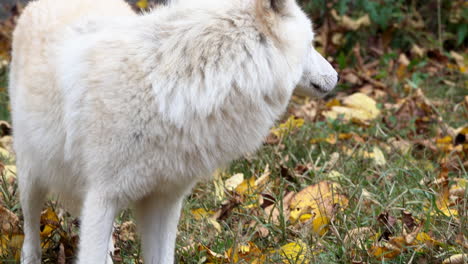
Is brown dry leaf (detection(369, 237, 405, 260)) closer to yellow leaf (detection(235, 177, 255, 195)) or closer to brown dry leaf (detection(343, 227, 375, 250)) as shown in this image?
brown dry leaf (detection(343, 227, 375, 250))

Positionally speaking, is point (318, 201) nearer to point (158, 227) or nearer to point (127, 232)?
point (158, 227)

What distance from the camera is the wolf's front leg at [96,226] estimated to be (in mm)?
2811

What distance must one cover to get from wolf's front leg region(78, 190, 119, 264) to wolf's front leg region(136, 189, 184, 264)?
0.38 metres

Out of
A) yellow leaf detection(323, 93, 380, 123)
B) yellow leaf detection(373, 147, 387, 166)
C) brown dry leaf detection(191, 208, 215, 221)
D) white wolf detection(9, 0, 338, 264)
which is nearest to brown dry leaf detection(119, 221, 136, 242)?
brown dry leaf detection(191, 208, 215, 221)

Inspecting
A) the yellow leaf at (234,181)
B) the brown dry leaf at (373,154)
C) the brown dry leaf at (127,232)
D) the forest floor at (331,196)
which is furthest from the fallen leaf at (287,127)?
the brown dry leaf at (127,232)

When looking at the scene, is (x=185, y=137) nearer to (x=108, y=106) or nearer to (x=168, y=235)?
(x=108, y=106)

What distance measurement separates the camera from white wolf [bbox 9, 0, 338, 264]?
2.72 m

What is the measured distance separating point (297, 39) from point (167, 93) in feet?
1.94

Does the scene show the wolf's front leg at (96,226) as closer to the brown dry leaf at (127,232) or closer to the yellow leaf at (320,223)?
the brown dry leaf at (127,232)

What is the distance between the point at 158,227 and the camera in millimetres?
3271

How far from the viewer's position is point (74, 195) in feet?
10.8

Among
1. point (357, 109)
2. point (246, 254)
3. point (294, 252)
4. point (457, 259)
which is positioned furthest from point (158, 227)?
point (357, 109)

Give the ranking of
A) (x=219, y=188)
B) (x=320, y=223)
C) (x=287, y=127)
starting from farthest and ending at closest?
(x=287, y=127) < (x=219, y=188) < (x=320, y=223)

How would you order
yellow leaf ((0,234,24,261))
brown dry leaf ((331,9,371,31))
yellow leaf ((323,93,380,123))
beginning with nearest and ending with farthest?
1. yellow leaf ((0,234,24,261))
2. yellow leaf ((323,93,380,123))
3. brown dry leaf ((331,9,371,31))
